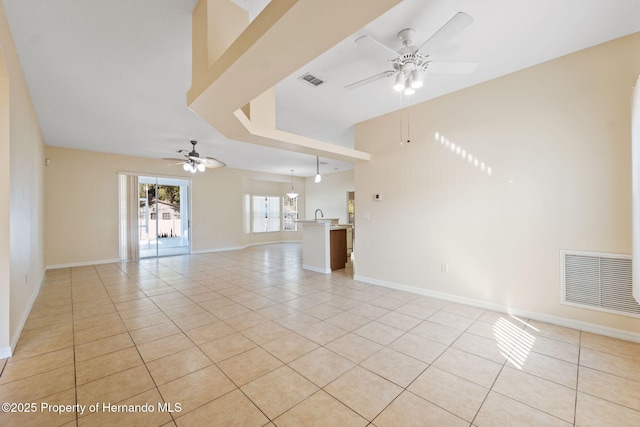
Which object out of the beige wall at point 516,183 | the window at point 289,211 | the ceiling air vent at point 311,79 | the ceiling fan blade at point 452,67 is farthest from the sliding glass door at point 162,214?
the ceiling fan blade at point 452,67

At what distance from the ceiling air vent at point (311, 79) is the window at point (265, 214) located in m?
7.59

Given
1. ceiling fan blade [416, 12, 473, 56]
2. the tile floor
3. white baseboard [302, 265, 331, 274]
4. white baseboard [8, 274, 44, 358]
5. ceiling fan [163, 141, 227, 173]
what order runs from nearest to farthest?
the tile floor < ceiling fan blade [416, 12, 473, 56] < white baseboard [8, 274, 44, 358] < ceiling fan [163, 141, 227, 173] < white baseboard [302, 265, 331, 274]

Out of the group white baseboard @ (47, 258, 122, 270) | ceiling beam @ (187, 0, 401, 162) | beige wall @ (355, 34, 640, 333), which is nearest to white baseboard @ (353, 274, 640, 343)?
beige wall @ (355, 34, 640, 333)

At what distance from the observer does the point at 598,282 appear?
8.60ft

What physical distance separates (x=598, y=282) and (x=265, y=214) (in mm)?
9723

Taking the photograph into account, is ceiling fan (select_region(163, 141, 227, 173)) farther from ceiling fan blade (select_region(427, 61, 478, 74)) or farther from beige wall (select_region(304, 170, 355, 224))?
beige wall (select_region(304, 170, 355, 224))

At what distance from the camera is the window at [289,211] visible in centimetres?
1134

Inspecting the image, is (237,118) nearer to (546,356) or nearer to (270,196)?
(546,356)

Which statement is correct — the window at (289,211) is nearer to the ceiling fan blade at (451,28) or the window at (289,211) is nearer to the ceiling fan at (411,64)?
the ceiling fan at (411,64)

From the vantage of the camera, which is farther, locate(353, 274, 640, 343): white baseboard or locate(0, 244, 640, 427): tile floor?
locate(353, 274, 640, 343): white baseboard

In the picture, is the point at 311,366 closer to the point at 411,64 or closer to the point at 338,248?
the point at 411,64

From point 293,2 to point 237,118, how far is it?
4.99ft

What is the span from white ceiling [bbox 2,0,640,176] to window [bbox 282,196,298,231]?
22.6 ft

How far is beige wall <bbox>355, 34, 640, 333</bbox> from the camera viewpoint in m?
2.55
